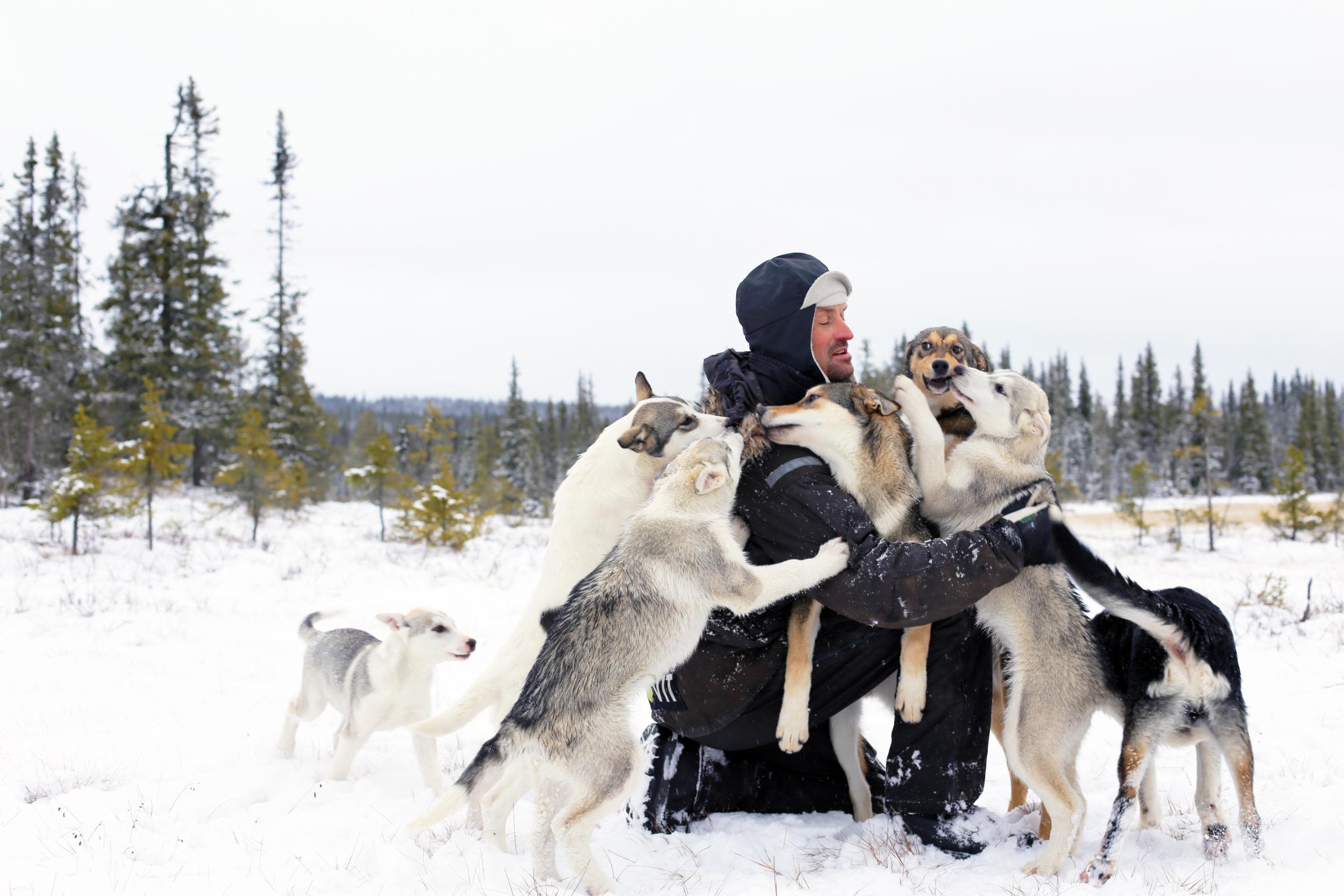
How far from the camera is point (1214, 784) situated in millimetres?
3633

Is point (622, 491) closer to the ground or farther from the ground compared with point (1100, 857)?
farther from the ground

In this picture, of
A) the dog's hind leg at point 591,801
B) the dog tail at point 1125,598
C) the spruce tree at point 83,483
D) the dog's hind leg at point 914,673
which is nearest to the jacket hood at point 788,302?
the dog's hind leg at point 914,673

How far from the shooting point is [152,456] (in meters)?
16.2

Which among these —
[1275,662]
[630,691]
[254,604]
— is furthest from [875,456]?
[254,604]

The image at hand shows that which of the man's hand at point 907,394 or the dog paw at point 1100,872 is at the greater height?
the man's hand at point 907,394

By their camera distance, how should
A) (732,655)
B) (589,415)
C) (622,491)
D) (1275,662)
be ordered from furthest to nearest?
(589,415)
(1275,662)
(622,491)
(732,655)

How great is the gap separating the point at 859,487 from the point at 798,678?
1.02m

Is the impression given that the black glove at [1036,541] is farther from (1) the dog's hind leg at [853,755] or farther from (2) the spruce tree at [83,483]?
(2) the spruce tree at [83,483]

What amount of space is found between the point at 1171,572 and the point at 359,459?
6124cm

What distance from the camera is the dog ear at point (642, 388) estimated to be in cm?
532

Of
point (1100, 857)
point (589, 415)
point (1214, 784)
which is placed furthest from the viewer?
point (589, 415)

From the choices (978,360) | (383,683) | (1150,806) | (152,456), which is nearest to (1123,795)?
(1150,806)

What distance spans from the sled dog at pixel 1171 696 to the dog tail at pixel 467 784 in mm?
2592

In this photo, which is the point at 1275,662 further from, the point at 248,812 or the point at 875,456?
the point at 248,812
